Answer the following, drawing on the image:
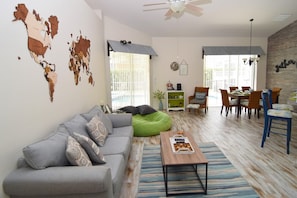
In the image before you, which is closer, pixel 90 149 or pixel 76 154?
pixel 76 154

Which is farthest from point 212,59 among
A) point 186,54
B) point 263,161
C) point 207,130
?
point 263,161

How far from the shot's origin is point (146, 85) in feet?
22.2

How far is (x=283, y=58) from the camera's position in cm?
653

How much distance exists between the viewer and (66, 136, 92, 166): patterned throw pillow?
6.02 ft

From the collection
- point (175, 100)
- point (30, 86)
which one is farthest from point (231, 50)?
point (30, 86)

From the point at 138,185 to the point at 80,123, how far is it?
44.1 inches

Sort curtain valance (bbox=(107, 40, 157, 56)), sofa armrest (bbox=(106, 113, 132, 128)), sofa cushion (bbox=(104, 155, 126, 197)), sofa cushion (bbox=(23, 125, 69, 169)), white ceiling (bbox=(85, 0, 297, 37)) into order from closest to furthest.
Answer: sofa cushion (bbox=(23, 125, 69, 169)), sofa cushion (bbox=(104, 155, 126, 197)), sofa armrest (bbox=(106, 113, 132, 128)), white ceiling (bbox=(85, 0, 297, 37)), curtain valance (bbox=(107, 40, 157, 56))

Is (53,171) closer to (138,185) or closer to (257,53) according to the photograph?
(138,185)

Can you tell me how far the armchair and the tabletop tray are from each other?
3735 mm

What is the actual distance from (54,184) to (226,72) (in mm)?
7232

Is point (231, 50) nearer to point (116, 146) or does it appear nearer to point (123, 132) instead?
point (123, 132)

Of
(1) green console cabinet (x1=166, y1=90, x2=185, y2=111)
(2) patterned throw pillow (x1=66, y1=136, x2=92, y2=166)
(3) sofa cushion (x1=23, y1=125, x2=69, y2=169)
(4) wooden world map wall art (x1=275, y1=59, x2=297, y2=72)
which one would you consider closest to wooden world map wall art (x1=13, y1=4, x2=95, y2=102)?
(3) sofa cushion (x1=23, y1=125, x2=69, y2=169)

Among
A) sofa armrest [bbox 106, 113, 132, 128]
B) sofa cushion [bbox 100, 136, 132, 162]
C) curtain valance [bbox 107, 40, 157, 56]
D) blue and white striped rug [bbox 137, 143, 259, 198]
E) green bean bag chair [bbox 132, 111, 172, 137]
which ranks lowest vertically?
blue and white striped rug [bbox 137, 143, 259, 198]

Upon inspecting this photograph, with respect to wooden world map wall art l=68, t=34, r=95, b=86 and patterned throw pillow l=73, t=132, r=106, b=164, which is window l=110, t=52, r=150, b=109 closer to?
wooden world map wall art l=68, t=34, r=95, b=86
